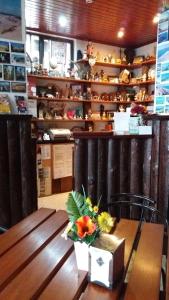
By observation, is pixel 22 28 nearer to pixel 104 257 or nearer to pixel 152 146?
pixel 152 146

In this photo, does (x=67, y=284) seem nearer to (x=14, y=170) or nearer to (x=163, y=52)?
(x=14, y=170)

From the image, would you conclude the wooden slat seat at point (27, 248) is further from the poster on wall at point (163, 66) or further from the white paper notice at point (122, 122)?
the poster on wall at point (163, 66)

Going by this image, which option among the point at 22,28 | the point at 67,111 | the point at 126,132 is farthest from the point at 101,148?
the point at 67,111

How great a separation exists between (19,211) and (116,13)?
130 inches

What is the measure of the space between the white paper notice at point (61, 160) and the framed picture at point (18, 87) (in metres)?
1.96

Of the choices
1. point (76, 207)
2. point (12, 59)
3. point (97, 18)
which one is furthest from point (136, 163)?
point (97, 18)

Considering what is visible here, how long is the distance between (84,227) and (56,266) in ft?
0.95

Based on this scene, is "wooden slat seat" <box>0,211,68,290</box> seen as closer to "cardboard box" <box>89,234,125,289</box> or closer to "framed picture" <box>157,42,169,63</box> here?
"cardboard box" <box>89,234,125,289</box>

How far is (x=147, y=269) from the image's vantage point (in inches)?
45.6

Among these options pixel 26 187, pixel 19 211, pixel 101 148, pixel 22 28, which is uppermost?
pixel 22 28

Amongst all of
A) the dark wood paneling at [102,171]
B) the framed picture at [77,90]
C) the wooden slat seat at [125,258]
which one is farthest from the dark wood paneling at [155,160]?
the framed picture at [77,90]

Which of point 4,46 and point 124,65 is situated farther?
point 124,65

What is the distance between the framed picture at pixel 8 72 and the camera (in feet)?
9.21

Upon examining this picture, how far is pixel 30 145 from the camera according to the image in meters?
2.96
